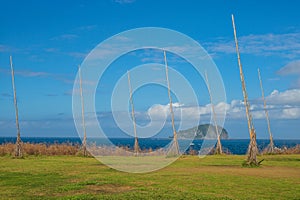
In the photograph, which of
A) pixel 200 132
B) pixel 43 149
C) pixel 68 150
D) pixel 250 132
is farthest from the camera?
pixel 200 132

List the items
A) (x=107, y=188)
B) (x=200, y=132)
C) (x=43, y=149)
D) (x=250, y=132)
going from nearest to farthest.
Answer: (x=107, y=188)
(x=250, y=132)
(x=43, y=149)
(x=200, y=132)

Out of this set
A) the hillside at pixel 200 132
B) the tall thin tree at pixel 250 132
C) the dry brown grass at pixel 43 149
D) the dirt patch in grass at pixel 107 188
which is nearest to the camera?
the dirt patch in grass at pixel 107 188

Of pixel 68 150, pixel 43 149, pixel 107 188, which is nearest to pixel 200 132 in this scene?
pixel 68 150

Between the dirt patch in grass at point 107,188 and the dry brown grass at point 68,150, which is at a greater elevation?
the dry brown grass at point 68,150

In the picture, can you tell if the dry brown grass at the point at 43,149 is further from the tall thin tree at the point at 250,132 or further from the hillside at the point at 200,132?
the tall thin tree at the point at 250,132

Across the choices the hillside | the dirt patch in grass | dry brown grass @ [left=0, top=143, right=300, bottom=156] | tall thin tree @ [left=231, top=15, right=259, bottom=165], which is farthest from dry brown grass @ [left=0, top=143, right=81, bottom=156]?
the dirt patch in grass

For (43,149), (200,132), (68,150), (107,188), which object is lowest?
(107,188)

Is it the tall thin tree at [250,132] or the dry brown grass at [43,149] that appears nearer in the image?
the tall thin tree at [250,132]

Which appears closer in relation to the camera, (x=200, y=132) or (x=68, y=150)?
(x=68, y=150)

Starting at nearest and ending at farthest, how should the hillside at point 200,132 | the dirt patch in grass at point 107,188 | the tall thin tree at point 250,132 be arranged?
the dirt patch in grass at point 107,188 < the tall thin tree at point 250,132 < the hillside at point 200,132

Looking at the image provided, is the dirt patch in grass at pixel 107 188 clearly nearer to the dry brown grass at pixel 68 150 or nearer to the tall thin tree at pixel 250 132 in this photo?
the tall thin tree at pixel 250 132

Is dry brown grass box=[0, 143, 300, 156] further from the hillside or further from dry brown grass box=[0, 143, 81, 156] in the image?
the hillside

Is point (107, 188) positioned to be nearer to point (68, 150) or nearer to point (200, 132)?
point (68, 150)

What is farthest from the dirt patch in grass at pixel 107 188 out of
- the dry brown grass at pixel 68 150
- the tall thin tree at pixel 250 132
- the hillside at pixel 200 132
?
the dry brown grass at pixel 68 150
